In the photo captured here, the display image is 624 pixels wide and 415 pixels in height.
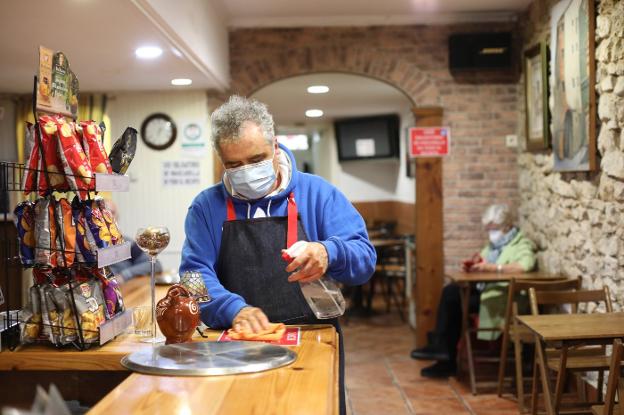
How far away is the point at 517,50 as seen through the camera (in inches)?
257

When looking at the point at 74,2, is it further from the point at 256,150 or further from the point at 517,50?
the point at 517,50

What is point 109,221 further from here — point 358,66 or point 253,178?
point 358,66

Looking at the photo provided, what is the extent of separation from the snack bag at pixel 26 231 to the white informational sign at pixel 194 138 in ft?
14.0

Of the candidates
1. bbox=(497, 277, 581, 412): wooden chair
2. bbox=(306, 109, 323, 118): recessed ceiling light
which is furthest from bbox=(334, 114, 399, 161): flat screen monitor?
bbox=(497, 277, 581, 412): wooden chair

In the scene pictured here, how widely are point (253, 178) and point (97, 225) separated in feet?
1.79

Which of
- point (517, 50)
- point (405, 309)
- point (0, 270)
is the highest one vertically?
point (517, 50)

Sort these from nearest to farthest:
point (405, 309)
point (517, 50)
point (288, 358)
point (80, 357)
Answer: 1. point (288, 358)
2. point (80, 357)
3. point (517, 50)
4. point (405, 309)

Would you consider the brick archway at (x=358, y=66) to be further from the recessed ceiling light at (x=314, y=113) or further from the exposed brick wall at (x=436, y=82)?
the recessed ceiling light at (x=314, y=113)

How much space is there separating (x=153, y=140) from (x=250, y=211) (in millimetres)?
4493

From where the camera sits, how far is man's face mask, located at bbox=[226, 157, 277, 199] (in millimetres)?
2357

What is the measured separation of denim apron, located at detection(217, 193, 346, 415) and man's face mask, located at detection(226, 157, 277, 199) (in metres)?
0.09

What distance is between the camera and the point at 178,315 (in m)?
2.13

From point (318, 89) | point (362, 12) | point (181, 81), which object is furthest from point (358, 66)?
point (318, 89)

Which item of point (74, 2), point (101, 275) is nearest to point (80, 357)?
point (101, 275)
